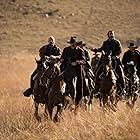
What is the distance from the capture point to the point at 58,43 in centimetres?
5066

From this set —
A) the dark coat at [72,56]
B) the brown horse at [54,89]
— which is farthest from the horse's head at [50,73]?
the dark coat at [72,56]

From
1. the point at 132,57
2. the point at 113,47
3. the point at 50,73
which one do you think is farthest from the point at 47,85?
the point at 132,57

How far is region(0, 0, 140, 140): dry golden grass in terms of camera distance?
1063 centimetres

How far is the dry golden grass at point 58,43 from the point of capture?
10.6 metres

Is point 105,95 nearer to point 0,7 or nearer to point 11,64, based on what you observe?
point 11,64

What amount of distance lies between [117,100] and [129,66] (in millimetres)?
1797

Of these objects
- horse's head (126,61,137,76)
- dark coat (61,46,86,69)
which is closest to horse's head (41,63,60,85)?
dark coat (61,46,86,69)

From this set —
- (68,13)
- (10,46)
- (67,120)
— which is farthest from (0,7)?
(67,120)

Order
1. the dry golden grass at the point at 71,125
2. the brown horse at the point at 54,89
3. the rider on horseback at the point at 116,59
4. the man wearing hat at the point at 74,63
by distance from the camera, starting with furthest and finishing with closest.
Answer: the rider on horseback at the point at 116,59
the man wearing hat at the point at 74,63
the brown horse at the point at 54,89
the dry golden grass at the point at 71,125

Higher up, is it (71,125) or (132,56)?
(132,56)

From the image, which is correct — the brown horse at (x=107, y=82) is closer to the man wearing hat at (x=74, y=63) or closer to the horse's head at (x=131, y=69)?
the man wearing hat at (x=74, y=63)

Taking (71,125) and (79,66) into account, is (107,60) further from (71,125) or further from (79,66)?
(71,125)

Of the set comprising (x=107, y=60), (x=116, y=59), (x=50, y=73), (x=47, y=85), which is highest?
(x=50, y=73)

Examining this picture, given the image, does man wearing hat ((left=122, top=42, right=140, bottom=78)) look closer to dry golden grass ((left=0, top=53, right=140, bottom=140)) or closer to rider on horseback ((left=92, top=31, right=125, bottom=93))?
rider on horseback ((left=92, top=31, right=125, bottom=93))
